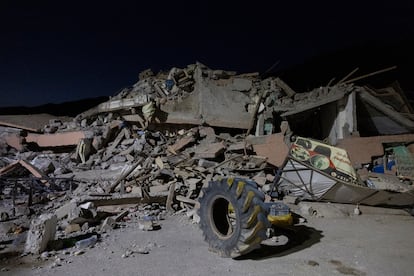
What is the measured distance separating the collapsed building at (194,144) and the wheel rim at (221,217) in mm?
1724

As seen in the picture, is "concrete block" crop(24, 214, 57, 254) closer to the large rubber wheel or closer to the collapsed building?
the collapsed building

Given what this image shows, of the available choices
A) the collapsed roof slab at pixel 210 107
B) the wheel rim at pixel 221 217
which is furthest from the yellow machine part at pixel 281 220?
the collapsed roof slab at pixel 210 107

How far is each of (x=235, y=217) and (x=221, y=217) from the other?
2.23 feet

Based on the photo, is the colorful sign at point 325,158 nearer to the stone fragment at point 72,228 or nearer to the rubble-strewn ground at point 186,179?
the rubble-strewn ground at point 186,179

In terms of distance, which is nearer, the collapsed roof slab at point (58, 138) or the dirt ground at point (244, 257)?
the dirt ground at point (244, 257)

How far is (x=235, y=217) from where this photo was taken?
374cm

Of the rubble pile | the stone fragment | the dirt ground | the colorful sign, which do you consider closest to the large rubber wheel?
the dirt ground

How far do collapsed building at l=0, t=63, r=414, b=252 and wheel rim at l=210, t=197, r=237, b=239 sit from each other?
5.66 feet

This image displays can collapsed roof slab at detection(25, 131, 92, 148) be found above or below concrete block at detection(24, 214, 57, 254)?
above

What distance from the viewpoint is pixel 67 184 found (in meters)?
9.34

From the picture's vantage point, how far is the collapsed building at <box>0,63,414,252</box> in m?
7.16

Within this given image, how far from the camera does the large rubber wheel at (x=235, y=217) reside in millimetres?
3482

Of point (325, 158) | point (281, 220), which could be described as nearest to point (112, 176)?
point (281, 220)

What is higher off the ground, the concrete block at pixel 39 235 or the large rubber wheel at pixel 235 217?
the large rubber wheel at pixel 235 217
